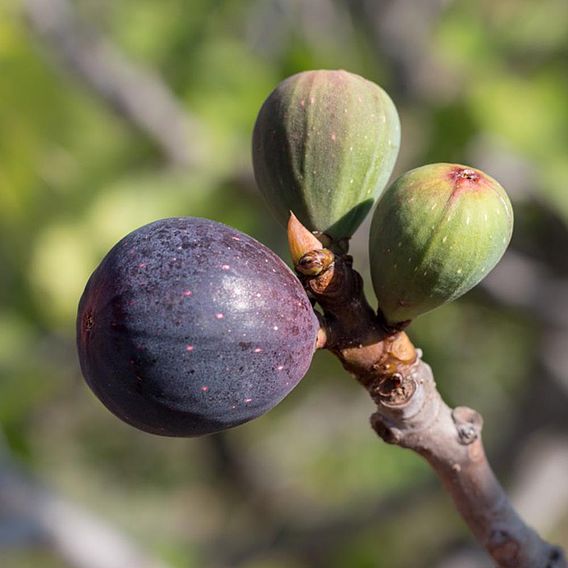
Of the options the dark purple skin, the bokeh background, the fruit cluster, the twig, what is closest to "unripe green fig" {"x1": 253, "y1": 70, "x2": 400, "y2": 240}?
the fruit cluster

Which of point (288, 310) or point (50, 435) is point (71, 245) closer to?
point (288, 310)

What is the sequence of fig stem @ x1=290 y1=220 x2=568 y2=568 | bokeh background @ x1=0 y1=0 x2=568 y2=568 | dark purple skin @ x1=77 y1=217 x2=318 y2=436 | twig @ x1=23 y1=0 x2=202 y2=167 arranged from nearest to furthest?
dark purple skin @ x1=77 y1=217 x2=318 y2=436 → fig stem @ x1=290 y1=220 x2=568 y2=568 → bokeh background @ x1=0 y1=0 x2=568 y2=568 → twig @ x1=23 y1=0 x2=202 y2=167

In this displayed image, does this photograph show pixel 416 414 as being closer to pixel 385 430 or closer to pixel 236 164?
pixel 385 430

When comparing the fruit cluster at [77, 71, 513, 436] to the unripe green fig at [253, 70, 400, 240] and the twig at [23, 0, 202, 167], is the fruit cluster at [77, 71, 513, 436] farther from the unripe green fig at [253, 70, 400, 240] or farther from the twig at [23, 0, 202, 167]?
the twig at [23, 0, 202, 167]

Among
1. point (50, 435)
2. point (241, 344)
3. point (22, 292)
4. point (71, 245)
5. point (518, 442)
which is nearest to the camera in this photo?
point (241, 344)

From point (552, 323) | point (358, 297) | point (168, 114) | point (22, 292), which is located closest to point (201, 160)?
point (168, 114)

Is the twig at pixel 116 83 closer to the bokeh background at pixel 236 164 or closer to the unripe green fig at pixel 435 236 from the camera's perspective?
the bokeh background at pixel 236 164
